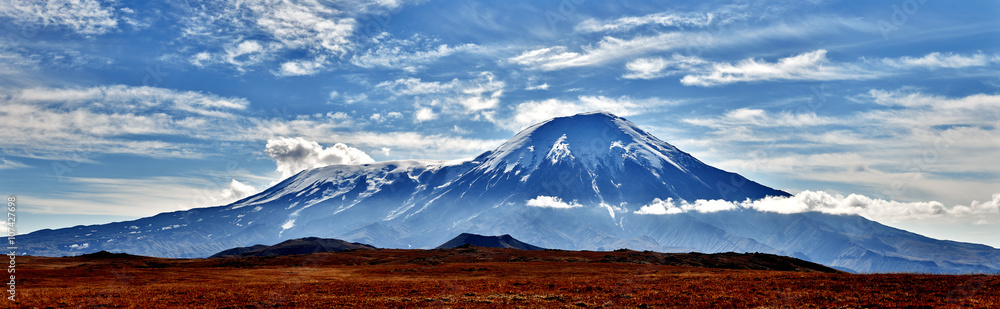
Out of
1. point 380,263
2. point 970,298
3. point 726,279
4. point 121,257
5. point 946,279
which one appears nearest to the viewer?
point 970,298

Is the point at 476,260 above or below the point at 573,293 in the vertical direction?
above

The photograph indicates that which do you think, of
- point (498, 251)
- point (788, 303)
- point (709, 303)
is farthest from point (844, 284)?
point (498, 251)

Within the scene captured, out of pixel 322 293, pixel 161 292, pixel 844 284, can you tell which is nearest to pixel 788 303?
pixel 844 284

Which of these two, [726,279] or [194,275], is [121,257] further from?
[726,279]

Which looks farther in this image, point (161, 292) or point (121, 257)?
point (121, 257)

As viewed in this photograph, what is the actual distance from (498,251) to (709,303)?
258ft

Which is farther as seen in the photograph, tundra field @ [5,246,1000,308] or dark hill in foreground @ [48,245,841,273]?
dark hill in foreground @ [48,245,841,273]

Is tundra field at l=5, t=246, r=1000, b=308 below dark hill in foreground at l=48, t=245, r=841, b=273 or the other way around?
below

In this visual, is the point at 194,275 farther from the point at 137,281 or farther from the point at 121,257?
the point at 121,257

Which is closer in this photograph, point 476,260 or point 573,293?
point 573,293

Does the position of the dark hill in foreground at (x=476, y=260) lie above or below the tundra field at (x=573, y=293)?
above

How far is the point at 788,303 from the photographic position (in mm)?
35438

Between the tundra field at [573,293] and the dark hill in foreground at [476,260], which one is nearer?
the tundra field at [573,293]

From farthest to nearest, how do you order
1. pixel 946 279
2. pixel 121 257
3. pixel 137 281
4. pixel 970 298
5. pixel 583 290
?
pixel 121 257
pixel 137 281
pixel 583 290
pixel 946 279
pixel 970 298
